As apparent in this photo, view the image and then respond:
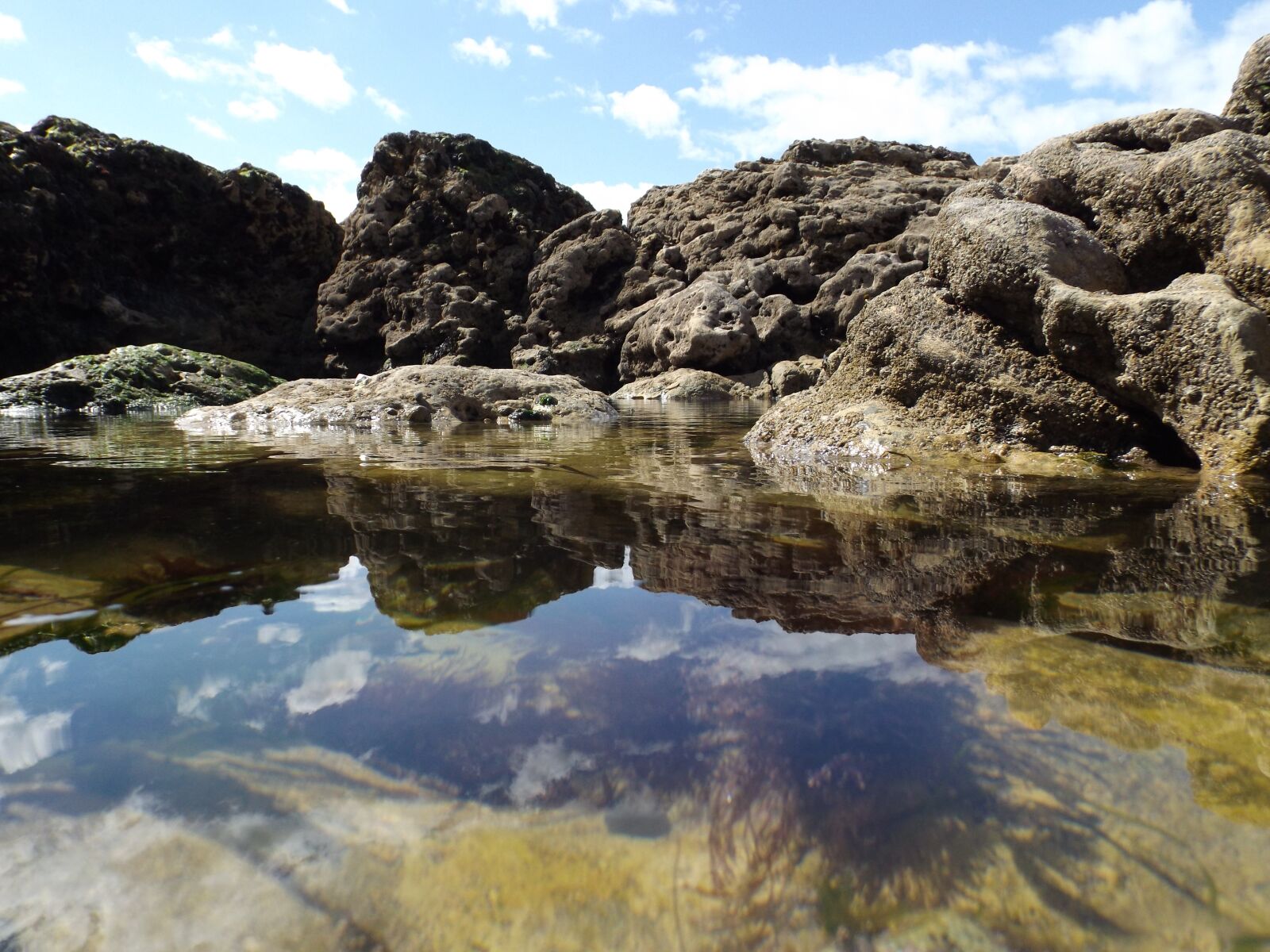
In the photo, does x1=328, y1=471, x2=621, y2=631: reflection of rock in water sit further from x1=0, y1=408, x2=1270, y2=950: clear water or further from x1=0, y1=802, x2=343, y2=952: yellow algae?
x1=0, y1=802, x2=343, y2=952: yellow algae

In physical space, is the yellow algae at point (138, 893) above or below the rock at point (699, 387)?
below

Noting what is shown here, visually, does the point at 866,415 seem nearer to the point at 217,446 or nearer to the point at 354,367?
the point at 217,446

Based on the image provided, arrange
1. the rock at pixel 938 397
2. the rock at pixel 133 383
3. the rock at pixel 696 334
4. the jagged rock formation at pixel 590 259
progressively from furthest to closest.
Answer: the jagged rock formation at pixel 590 259 < the rock at pixel 696 334 < the rock at pixel 133 383 < the rock at pixel 938 397

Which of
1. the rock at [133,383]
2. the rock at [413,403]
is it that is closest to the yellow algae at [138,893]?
the rock at [413,403]

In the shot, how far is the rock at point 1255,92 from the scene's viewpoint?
8070 millimetres

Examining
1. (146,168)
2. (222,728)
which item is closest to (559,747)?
(222,728)

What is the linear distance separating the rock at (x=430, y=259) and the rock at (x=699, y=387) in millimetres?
9386

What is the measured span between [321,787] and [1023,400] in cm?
508

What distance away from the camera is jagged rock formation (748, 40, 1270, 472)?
4.07 meters

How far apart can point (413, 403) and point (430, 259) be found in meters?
22.6

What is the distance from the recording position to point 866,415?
18.3 feet

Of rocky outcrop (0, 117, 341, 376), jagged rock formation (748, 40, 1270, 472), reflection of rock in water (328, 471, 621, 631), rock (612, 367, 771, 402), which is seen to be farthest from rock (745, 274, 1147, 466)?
rocky outcrop (0, 117, 341, 376)

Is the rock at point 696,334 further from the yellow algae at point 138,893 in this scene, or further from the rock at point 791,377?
the yellow algae at point 138,893

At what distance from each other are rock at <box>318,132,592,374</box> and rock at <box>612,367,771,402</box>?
9386 millimetres
